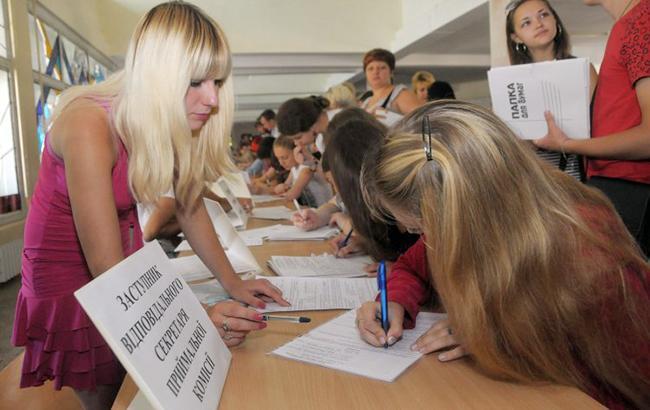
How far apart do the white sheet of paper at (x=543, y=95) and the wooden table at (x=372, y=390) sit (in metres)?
1.01

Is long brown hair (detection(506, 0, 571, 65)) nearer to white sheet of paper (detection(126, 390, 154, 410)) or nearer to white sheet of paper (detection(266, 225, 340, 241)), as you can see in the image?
white sheet of paper (detection(266, 225, 340, 241))

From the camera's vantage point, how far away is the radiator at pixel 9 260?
13.3 ft

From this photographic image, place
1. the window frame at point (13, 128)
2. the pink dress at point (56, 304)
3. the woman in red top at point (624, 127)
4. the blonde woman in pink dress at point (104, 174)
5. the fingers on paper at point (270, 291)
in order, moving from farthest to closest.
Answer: the window frame at point (13, 128) → the woman in red top at point (624, 127) → the fingers on paper at point (270, 291) → the pink dress at point (56, 304) → the blonde woman in pink dress at point (104, 174)

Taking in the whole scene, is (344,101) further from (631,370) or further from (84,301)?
(84,301)

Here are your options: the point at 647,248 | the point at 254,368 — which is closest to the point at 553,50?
the point at 647,248

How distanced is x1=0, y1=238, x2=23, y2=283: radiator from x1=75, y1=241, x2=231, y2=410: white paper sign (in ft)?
13.0

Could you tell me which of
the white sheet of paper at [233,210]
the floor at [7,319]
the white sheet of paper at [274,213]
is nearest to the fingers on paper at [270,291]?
the white sheet of paper at [233,210]

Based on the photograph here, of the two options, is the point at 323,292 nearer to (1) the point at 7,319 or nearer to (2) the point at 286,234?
(2) the point at 286,234

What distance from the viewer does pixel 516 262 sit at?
0.70 m

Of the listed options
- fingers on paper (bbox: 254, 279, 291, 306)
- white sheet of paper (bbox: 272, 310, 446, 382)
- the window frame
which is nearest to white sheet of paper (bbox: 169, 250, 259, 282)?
fingers on paper (bbox: 254, 279, 291, 306)

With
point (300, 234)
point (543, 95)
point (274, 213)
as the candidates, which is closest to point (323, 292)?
point (300, 234)

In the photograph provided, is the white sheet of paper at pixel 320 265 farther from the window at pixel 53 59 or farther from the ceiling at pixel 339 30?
the ceiling at pixel 339 30

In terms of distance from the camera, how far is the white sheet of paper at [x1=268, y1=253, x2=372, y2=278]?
4.59ft

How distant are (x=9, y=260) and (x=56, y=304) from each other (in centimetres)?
A: 366
